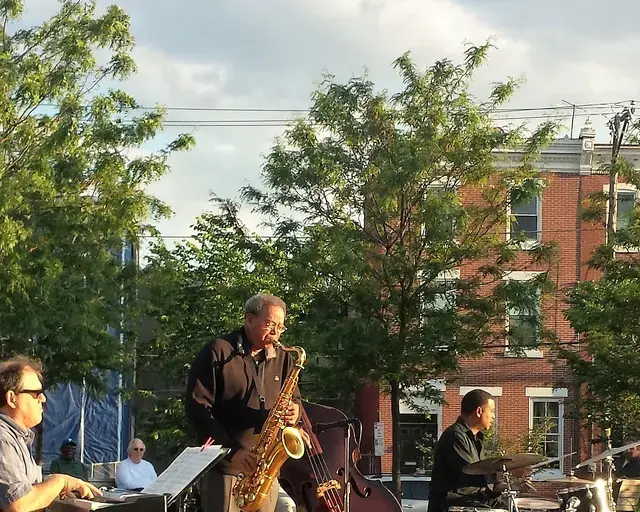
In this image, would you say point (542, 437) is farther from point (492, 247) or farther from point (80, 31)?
point (80, 31)

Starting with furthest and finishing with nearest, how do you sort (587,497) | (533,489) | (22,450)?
(587,497) → (533,489) → (22,450)

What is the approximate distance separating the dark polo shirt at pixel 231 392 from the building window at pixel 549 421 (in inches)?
854

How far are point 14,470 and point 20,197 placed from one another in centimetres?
940

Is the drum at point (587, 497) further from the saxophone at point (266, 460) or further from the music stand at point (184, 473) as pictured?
the music stand at point (184, 473)

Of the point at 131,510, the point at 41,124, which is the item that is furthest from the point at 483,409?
the point at 41,124

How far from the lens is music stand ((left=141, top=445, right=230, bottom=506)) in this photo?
14.4 feet

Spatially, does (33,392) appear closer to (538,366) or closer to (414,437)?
(414,437)

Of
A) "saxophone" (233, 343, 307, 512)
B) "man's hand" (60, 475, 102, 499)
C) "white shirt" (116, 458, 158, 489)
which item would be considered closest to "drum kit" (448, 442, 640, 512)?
"saxophone" (233, 343, 307, 512)

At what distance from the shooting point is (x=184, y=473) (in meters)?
4.56

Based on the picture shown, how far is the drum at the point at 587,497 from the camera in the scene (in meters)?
8.97

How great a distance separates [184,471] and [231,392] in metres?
1.88

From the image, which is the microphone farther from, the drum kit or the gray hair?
the gray hair

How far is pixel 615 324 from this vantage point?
16391mm

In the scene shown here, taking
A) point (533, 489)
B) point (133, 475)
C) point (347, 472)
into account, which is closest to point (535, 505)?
point (533, 489)
